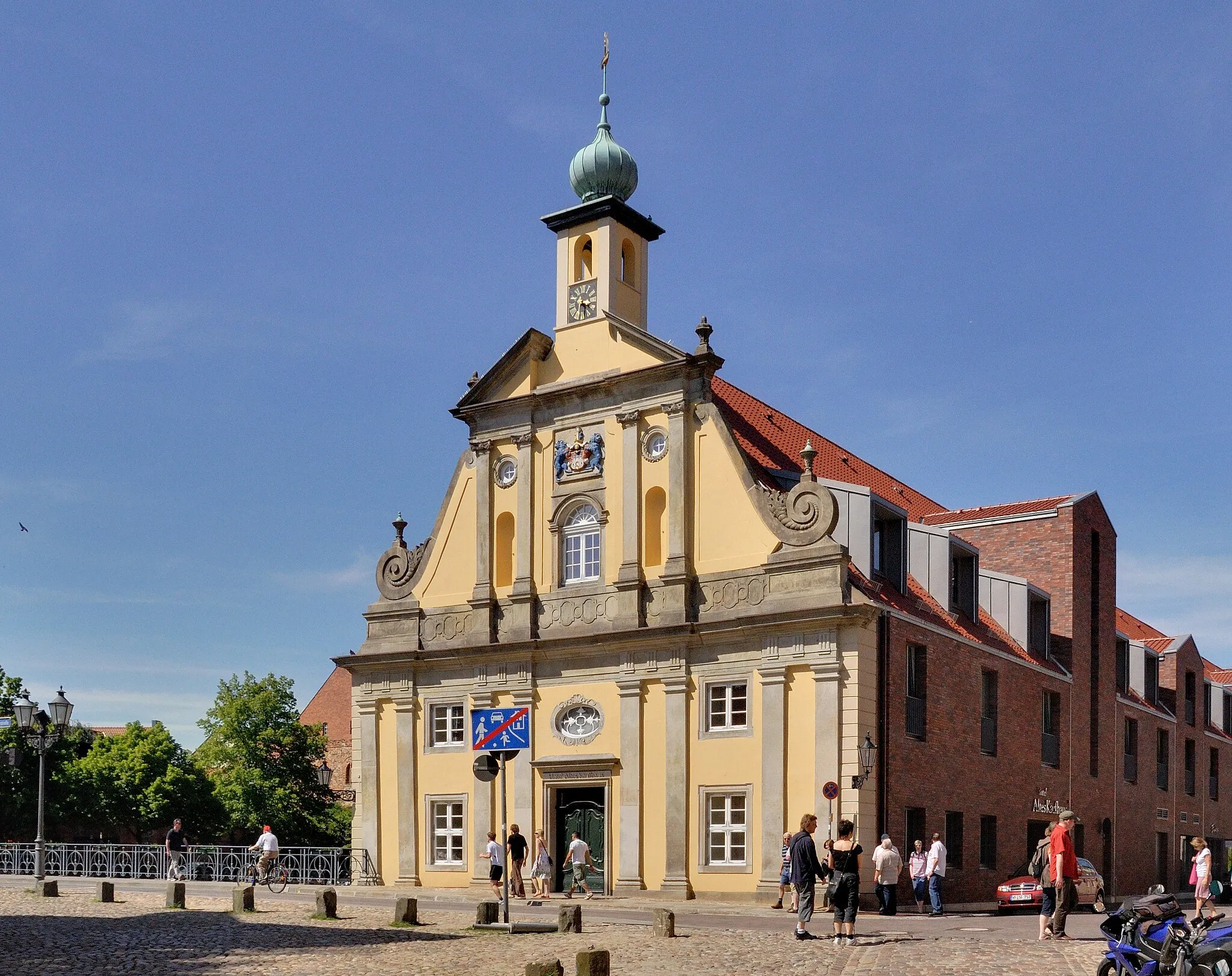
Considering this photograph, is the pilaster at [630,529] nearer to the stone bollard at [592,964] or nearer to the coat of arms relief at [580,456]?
the coat of arms relief at [580,456]

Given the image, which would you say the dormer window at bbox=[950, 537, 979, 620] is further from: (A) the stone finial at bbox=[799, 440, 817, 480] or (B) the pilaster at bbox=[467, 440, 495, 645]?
(B) the pilaster at bbox=[467, 440, 495, 645]

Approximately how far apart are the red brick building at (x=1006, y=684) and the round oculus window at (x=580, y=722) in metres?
6.89

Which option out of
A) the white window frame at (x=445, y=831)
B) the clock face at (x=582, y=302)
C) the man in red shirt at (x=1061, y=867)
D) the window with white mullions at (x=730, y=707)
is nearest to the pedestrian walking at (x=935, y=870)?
the window with white mullions at (x=730, y=707)

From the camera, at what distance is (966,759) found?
3475cm

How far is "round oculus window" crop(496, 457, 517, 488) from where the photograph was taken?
3722cm

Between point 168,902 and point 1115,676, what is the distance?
3023 centimetres

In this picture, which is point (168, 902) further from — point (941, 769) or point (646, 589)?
point (941, 769)

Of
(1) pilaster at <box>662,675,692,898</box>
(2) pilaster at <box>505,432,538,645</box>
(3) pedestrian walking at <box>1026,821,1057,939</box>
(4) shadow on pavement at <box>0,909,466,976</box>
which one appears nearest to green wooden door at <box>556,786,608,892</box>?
(1) pilaster at <box>662,675,692,898</box>

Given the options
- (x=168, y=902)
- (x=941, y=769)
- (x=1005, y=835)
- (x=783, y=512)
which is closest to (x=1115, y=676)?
(x=1005, y=835)

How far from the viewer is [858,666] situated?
30.1 meters

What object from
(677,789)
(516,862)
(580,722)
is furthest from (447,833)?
(677,789)

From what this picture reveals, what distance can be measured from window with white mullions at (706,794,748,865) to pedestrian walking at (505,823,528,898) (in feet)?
13.7

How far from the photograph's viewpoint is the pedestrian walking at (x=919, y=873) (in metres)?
30.2

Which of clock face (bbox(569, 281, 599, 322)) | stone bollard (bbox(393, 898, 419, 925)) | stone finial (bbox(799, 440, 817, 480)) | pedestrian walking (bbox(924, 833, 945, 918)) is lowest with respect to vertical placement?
pedestrian walking (bbox(924, 833, 945, 918))
